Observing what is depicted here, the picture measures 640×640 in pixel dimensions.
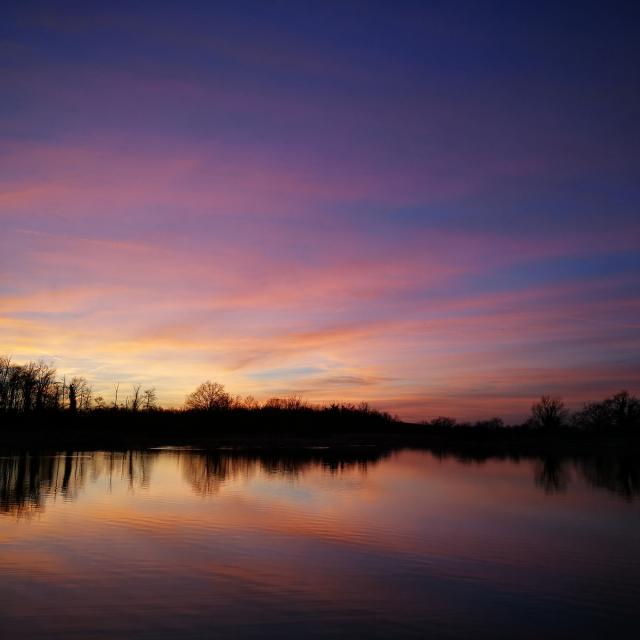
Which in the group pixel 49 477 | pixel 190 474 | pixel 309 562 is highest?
pixel 309 562

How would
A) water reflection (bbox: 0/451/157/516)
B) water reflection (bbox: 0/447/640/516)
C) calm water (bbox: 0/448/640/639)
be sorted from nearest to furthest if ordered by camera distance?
calm water (bbox: 0/448/640/639) → water reflection (bbox: 0/451/157/516) → water reflection (bbox: 0/447/640/516)

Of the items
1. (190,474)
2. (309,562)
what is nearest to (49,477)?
(190,474)

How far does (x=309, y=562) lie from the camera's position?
15.7 m

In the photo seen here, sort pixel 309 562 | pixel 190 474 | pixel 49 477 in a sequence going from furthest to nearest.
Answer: pixel 190 474 → pixel 49 477 → pixel 309 562

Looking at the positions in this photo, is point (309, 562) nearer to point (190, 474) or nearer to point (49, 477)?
point (49, 477)

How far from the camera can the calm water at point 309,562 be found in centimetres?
1114

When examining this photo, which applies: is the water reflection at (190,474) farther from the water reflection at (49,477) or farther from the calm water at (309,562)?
the calm water at (309,562)

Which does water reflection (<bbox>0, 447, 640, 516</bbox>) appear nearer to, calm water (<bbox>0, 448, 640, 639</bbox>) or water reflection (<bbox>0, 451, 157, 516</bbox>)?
water reflection (<bbox>0, 451, 157, 516</bbox>)

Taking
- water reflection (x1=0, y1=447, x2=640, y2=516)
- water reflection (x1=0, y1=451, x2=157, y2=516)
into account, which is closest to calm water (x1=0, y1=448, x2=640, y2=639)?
water reflection (x1=0, y1=451, x2=157, y2=516)

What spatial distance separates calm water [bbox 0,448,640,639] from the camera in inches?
439

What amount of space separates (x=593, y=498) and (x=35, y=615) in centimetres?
2799

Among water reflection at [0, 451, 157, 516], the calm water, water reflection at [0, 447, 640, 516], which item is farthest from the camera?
water reflection at [0, 447, 640, 516]

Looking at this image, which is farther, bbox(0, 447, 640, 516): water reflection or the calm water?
bbox(0, 447, 640, 516): water reflection

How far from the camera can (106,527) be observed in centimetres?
1970
